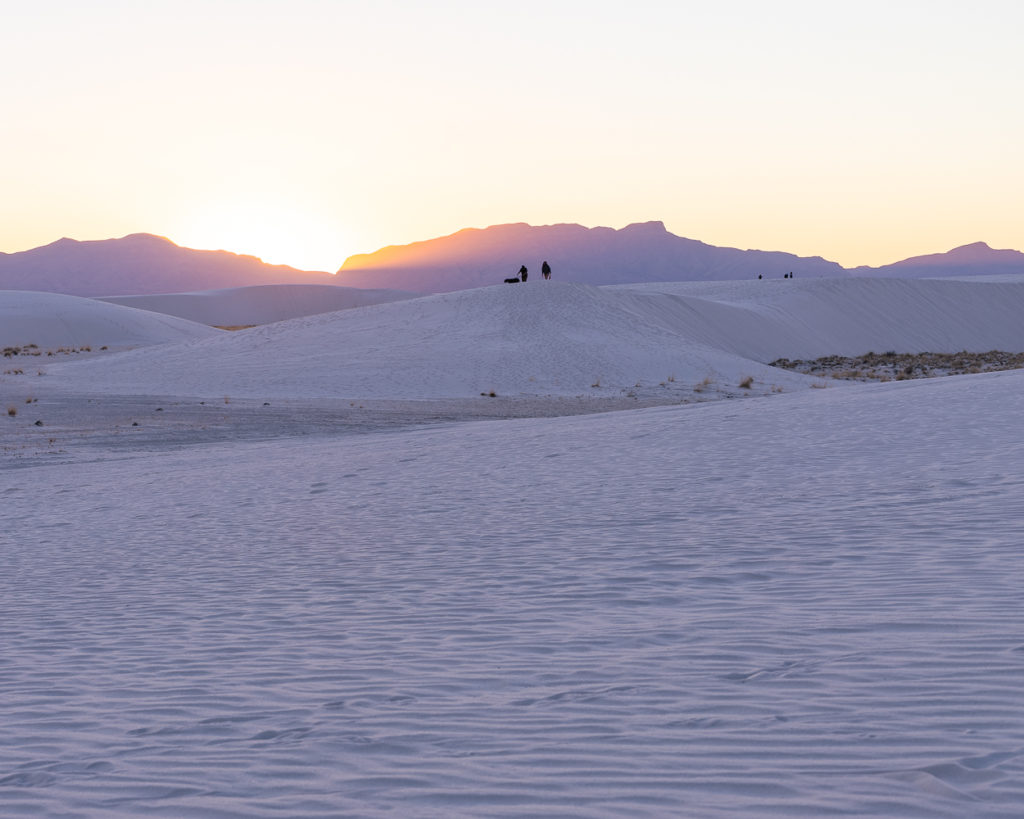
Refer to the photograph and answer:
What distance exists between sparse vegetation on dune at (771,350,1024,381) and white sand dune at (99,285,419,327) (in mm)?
107483

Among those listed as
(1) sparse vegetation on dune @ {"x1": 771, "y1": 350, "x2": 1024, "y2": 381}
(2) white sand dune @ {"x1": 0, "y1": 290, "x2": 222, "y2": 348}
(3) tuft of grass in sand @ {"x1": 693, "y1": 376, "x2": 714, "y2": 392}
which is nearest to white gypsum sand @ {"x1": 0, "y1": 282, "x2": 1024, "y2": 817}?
(3) tuft of grass in sand @ {"x1": 693, "y1": 376, "x2": 714, "y2": 392}

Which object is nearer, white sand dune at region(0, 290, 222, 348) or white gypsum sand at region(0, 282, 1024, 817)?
white gypsum sand at region(0, 282, 1024, 817)

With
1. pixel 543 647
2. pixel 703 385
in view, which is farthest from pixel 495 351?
pixel 543 647

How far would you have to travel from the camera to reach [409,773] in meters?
3.98

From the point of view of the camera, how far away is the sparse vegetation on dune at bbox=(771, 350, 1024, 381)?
4331 centimetres

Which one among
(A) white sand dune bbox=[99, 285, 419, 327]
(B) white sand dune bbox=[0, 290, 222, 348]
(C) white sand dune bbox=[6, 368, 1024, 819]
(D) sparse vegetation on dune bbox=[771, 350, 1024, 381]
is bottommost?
(C) white sand dune bbox=[6, 368, 1024, 819]

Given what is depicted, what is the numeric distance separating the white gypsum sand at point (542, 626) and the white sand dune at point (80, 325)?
219ft

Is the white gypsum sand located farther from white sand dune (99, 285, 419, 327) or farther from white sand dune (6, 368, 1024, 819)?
white sand dune (99, 285, 419, 327)

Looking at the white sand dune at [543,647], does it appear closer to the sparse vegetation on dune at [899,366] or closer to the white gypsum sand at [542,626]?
the white gypsum sand at [542,626]

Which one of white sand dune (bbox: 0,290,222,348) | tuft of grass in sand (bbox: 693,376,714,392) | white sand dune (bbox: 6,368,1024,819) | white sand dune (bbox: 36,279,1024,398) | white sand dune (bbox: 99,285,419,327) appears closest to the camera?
white sand dune (bbox: 6,368,1024,819)

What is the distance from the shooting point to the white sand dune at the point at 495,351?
121 ft

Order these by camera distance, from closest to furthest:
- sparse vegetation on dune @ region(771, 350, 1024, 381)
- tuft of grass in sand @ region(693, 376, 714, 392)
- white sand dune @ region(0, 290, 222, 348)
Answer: tuft of grass in sand @ region(693, 376, 714, 392)
sparse vegetation on dune @ region(771, 350, 1024, 381)
white sand dune @ region(0, 290, 222, 348)

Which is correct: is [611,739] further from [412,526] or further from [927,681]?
[412,526]

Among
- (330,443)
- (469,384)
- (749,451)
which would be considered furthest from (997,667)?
(469,384)
